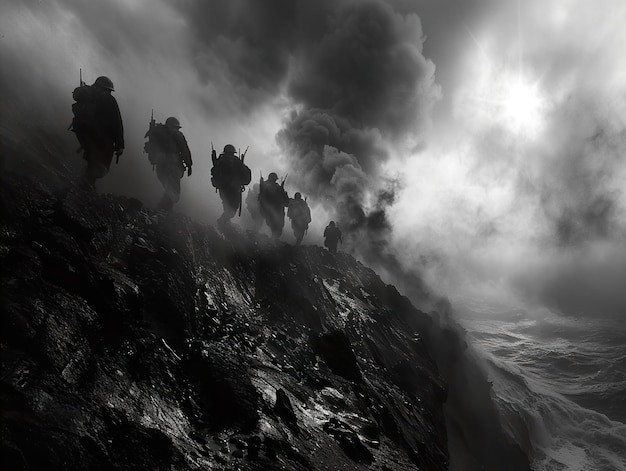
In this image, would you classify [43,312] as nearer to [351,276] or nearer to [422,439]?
[422,439]

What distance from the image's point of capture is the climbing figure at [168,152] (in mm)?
11477

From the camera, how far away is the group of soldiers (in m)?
8.41

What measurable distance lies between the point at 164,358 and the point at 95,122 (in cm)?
560

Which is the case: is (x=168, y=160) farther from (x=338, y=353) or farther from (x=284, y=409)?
(x=284, y=409)

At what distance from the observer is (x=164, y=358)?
18.5 feet

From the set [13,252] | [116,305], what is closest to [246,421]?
[116,305]

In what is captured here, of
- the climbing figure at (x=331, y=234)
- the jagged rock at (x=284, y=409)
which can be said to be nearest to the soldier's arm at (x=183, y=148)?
the jagged rock at (x=284, y=409)

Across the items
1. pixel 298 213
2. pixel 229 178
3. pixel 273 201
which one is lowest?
pixel 229 178

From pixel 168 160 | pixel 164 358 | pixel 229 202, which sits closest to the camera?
pixel 164 358

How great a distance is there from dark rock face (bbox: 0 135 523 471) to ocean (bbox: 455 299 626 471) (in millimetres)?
27971

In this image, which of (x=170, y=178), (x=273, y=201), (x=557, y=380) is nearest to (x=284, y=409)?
(x=170, y=178)

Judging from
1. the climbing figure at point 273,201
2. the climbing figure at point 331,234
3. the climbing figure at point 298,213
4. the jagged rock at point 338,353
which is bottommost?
the jagged rock at point 338,353

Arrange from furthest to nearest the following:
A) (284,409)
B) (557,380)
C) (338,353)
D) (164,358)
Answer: (557,380) → (338,353) → (284,409) → (164,358)

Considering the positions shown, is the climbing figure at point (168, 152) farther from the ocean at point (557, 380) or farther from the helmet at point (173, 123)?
the ocean at point (557, 380)
